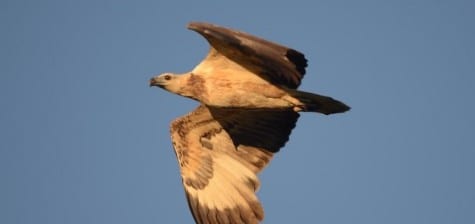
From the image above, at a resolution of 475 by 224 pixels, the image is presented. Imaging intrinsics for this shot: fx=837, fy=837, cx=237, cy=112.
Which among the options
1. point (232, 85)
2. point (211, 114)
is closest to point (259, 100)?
point (232, 85)

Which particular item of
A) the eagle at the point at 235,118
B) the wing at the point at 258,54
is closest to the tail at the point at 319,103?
the eagle at the point at 235,118

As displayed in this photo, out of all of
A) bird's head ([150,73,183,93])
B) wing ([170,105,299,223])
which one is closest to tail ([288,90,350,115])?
wing ([170,105,299,223])

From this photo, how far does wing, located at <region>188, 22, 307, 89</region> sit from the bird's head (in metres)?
0.95

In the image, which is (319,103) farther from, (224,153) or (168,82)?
(168,82)

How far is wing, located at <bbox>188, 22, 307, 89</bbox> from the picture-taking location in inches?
480

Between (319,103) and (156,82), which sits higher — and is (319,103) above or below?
below

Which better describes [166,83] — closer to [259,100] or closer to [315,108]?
[259,100]

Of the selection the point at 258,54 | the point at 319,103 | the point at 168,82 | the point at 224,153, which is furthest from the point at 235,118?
the point at 258,54

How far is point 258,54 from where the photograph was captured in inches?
500

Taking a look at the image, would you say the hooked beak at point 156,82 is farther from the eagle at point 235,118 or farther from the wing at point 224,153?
the wing at point 224,153

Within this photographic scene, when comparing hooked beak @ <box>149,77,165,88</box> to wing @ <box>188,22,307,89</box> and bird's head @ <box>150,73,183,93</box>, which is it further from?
wing @ <box>188,22,307,89</box>

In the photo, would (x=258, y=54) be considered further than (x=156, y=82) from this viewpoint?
No

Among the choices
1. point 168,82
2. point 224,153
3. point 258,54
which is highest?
point 258,54

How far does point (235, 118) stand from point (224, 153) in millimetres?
663
